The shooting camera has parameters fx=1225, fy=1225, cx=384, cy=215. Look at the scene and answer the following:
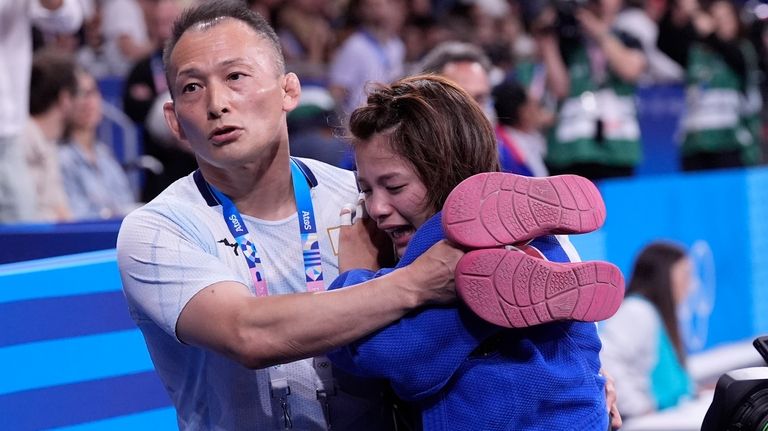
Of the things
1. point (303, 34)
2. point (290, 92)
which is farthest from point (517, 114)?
point (290, 92)

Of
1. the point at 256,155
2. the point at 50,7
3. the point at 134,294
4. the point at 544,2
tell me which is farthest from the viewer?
the point at 544,2

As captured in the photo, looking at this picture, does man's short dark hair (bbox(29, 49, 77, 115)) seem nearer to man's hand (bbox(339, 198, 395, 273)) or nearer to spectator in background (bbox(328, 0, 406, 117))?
spectator in background (bbox(328, 0, 406, 117))

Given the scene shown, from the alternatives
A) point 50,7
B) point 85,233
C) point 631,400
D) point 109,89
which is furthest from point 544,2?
point 85,233

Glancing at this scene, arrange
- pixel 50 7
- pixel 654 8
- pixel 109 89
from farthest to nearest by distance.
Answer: pixel 654 8 → pixel 109 89 → pixel 50 7

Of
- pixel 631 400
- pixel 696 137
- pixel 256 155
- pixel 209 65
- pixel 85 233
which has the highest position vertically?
pixel 209 65

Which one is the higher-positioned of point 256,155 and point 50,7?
point 50,7

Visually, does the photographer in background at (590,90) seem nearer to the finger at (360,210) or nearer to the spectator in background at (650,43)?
the spectator in background at (650,43)

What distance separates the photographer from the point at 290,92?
2.83 meters

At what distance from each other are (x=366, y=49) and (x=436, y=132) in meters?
6.47

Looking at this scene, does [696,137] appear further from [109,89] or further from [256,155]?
[256,155]

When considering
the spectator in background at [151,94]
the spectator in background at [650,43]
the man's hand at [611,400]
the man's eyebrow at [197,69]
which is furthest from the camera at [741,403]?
the spectator in background at [650,43]

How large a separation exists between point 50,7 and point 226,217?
3.08 meters

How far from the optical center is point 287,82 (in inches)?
111

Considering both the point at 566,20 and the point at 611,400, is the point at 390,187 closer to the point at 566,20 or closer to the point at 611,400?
the point at 611,400
